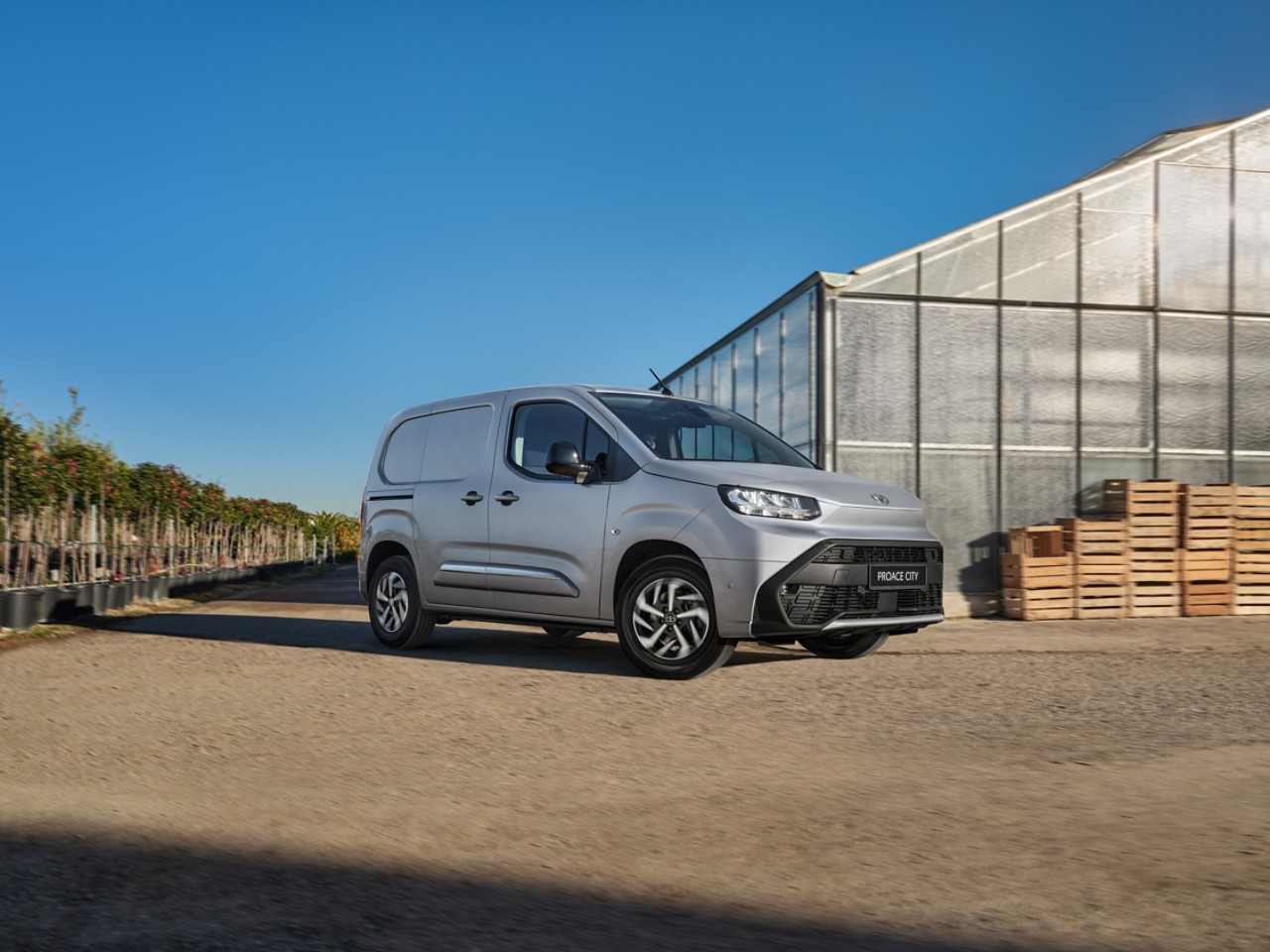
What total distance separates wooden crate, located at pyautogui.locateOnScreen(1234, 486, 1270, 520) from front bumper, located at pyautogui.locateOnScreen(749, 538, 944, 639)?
9818 millimetres

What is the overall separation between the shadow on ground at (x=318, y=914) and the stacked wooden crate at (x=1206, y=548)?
14.1 metres

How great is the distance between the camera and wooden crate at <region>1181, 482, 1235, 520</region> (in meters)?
15.3

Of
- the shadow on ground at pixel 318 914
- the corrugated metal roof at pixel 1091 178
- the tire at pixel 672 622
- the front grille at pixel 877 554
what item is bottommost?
the shadow on ground at pixel 318 914

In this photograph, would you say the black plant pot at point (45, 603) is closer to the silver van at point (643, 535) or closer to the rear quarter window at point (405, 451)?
the silver van at point (643, 535)

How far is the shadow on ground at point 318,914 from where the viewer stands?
111 inches

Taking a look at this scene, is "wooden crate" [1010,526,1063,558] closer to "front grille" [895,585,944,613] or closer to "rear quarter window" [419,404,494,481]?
"front grille" [895,585,944,613]

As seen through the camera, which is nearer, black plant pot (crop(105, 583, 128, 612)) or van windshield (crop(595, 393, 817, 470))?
van windshield (crop(595, 393, 817, 470))

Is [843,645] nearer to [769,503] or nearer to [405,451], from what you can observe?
[769,503]

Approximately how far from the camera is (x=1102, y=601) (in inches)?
588

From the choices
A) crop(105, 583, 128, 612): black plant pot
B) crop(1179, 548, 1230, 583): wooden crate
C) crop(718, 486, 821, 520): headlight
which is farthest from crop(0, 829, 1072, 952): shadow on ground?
crop(1179, 548, 1230, 583): wooden crate

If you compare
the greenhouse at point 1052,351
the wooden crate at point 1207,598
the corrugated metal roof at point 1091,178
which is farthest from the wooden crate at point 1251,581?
the corrugated metal roof at point 1091,178

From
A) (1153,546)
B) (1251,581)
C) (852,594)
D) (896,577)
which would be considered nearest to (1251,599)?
(1251,581)

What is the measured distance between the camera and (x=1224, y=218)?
672 inches

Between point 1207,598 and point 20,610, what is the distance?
14.1m
